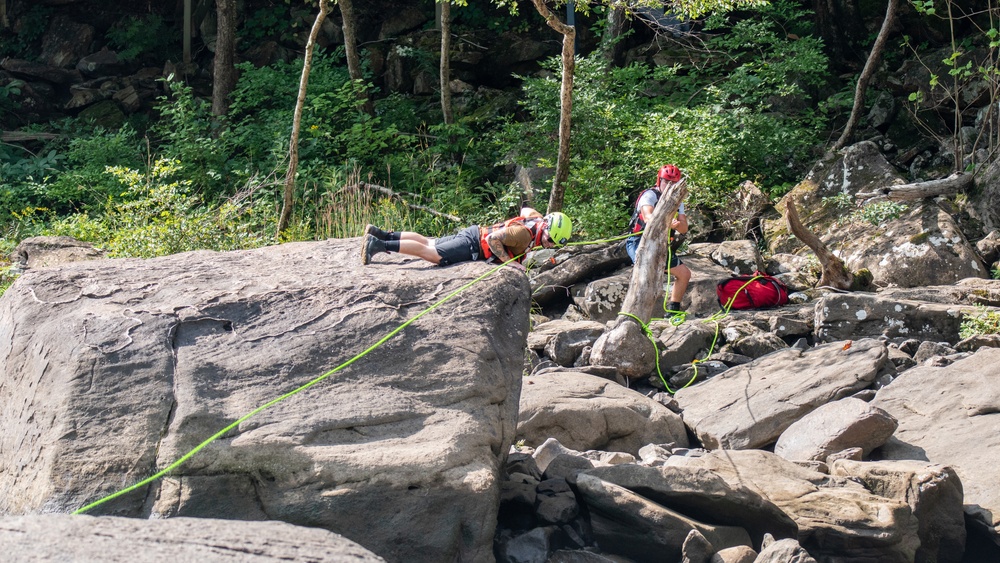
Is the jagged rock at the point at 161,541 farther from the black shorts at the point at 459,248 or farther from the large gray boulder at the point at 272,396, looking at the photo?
the black shorts at the point at 459,248

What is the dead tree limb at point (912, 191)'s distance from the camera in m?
10.1

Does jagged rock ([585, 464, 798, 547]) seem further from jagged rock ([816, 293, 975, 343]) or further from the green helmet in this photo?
jagged rock ([816, 293, 975, 343])

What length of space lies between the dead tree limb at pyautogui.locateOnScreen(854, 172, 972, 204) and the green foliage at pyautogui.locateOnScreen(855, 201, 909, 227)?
0.12 meters

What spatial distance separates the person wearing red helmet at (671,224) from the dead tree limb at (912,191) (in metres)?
2.78

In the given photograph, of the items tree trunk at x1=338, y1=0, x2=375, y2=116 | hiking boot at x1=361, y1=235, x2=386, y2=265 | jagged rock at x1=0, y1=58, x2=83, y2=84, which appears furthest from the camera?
jagged rock at x1=0, y1=58, x2=83, y2=84

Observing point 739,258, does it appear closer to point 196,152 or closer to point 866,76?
point 866,76

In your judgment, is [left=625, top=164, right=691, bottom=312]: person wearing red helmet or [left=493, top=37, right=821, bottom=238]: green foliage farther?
[left=493, top=37, right=821, bottom=238]: green foliage

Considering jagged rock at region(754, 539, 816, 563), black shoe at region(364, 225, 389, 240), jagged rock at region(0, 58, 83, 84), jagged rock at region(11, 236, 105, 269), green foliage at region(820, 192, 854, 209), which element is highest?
jagged rock at region(0, 58, 83, 84)

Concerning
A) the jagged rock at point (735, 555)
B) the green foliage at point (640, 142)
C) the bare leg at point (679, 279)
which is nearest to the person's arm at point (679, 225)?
the bare leg at point (679, 279)

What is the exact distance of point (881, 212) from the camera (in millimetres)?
9867

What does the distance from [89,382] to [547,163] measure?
8.09 meters

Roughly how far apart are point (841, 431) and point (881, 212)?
4.95 m

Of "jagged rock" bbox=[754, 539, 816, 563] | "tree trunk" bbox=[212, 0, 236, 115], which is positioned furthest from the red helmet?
"tree trunk" bbox=[212, 0, 236, 115]

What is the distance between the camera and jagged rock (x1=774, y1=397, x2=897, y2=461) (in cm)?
558
